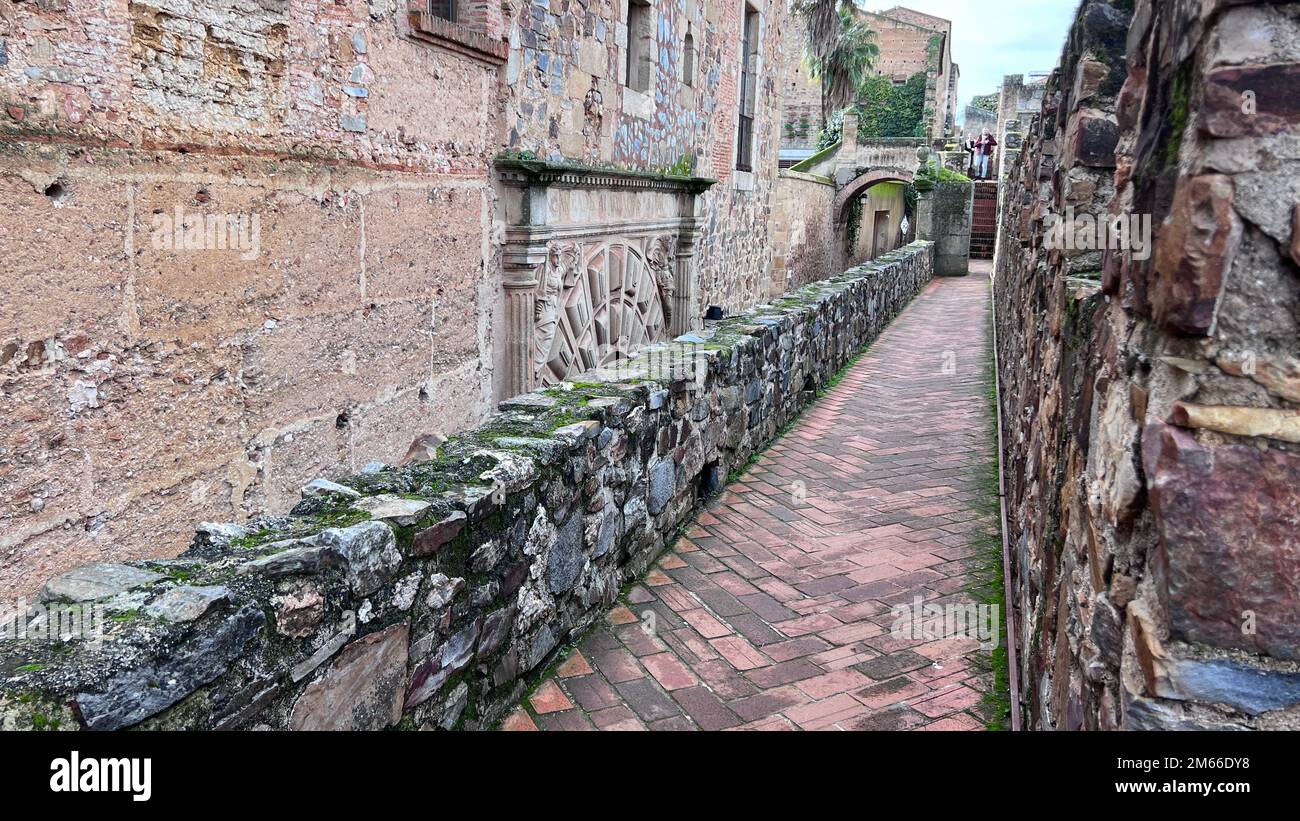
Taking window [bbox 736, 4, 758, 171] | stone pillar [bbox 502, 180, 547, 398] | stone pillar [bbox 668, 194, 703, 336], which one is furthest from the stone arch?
stone pillar [bbox 502, 180, 547, 398]

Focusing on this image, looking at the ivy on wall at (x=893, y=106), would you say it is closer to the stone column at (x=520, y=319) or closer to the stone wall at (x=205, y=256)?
the stone column at (x=520, y=319)

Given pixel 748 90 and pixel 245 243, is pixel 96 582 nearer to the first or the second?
pixel 245 243

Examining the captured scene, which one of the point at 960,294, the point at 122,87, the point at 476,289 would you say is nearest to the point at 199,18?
the point at 122,87

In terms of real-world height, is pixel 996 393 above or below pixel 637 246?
below

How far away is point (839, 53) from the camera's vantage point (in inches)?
1030

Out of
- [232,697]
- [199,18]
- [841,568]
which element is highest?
[199,18]

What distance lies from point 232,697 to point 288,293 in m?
2.56

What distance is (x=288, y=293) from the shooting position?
389 cm

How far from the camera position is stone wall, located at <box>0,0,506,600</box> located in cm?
286

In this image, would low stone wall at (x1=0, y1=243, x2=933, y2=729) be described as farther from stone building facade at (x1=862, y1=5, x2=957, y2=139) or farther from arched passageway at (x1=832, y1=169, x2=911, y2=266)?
stone building facade at (x1=862, y1=5, x2=957, y2=139)

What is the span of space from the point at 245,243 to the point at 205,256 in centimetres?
21

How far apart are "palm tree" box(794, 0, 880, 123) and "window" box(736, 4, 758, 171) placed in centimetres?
1195
